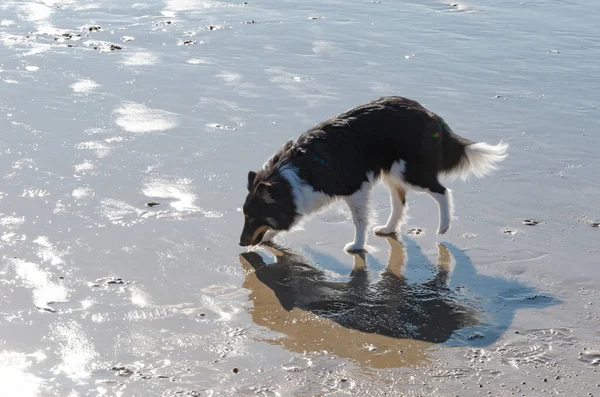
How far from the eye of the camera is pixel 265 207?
280 inches

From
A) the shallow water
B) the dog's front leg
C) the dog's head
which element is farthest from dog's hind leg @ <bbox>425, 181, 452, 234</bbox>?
the dog's head

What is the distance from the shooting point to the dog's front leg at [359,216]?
7266 mm

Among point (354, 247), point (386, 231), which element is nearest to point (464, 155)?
point (386, 231)

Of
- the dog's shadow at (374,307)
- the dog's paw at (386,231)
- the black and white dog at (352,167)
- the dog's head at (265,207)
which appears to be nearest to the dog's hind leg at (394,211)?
the dog's paw at (386,231)

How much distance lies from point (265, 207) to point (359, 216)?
80cm

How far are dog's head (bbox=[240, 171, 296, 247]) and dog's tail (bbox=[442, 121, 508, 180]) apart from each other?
1495 mm

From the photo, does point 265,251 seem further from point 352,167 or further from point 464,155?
point 464,155

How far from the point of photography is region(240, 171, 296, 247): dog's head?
710 centimetres

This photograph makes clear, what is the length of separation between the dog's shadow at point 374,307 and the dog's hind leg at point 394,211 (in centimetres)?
44

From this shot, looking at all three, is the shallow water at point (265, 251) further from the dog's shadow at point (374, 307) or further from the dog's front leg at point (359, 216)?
the dog's front leg at point (359, 216)

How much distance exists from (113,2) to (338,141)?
33.9 feet

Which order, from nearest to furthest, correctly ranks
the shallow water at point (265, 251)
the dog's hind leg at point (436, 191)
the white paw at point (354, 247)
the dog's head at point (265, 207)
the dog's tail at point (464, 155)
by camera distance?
the shallow water at point (265, 251) → the dog's head at point (265, 207) → the white paw at point (354, 247) → the dog's hind leg at point (436, 191) → the dog's tail at point (464, 155)

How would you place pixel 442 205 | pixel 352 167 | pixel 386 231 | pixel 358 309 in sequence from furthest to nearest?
pixel 386 231 → pixel 442 205 → pixel 352 167 → pixel 358 309

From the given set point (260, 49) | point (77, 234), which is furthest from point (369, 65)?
point (77, 234)
